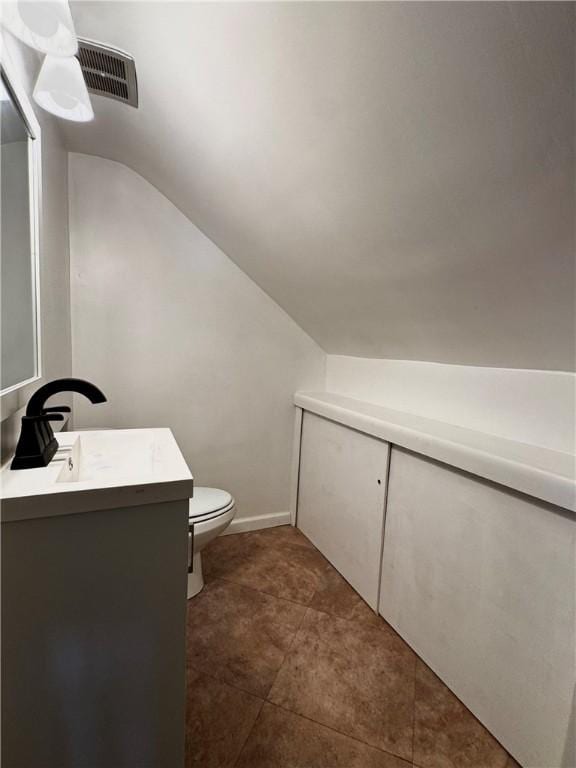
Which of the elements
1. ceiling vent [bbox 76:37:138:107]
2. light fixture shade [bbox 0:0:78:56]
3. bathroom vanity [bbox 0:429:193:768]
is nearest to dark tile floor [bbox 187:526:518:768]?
bathroom vanity [bbox 0:429:193:768]

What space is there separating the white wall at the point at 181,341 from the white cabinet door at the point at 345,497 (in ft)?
0.83

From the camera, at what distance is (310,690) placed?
1.28 meters

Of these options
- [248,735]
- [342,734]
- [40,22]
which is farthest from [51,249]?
[342,734]

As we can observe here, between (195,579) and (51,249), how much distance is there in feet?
4.94

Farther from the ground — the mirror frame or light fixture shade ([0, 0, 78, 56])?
light fixture shade ([0, 0, 78, 56])

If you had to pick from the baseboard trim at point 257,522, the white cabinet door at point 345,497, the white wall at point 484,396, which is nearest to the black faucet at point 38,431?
the white cabinet door at point 345,497

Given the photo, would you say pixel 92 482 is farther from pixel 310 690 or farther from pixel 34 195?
pixel 310 690

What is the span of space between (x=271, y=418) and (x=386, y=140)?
5.41 ft

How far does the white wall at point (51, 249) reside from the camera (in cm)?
95

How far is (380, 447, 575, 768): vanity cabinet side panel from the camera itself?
965 millimetres

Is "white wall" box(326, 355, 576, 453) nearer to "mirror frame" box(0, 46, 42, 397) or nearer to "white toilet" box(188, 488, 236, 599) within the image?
"white toilet" box(188, 488, 236, 599)

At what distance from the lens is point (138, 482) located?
78cm

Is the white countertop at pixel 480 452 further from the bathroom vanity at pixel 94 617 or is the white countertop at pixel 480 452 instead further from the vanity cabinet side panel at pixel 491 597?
the bathroom vanity at pixel 94 617

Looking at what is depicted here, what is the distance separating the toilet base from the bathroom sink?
880 millimetres
